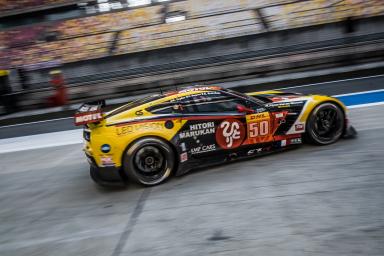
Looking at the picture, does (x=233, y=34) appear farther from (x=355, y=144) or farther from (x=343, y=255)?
(x=343, y=255)

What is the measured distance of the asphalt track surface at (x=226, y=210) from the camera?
12.2 ft

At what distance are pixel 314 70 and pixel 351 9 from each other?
676cm

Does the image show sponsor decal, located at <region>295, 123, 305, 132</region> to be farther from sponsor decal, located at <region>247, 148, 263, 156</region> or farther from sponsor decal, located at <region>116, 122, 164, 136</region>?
sponsor decal, located at <region>116, 122, 164, 136</region>

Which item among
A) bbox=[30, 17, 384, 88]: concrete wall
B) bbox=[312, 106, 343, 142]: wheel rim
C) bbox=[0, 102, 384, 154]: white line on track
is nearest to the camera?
bbox=[312, 106, 343, 142]: wheel rim

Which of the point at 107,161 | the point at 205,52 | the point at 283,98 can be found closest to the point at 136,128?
the point at 107,161

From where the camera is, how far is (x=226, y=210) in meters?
4.45

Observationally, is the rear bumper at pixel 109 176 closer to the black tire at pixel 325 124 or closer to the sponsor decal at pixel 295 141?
the sponsor decal at pixel 295 141

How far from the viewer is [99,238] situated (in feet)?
13.9

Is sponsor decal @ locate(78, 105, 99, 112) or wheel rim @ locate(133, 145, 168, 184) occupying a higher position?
sponsor decal @ locate(78, 105, 99, 112)

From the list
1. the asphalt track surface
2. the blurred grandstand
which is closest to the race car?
the asphalt track surface

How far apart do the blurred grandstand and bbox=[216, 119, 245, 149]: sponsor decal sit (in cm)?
907

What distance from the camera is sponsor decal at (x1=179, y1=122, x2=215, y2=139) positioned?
5543mm

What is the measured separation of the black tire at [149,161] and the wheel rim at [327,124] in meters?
2.35

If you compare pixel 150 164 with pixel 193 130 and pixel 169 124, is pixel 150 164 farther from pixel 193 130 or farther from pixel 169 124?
pixel 193 130
